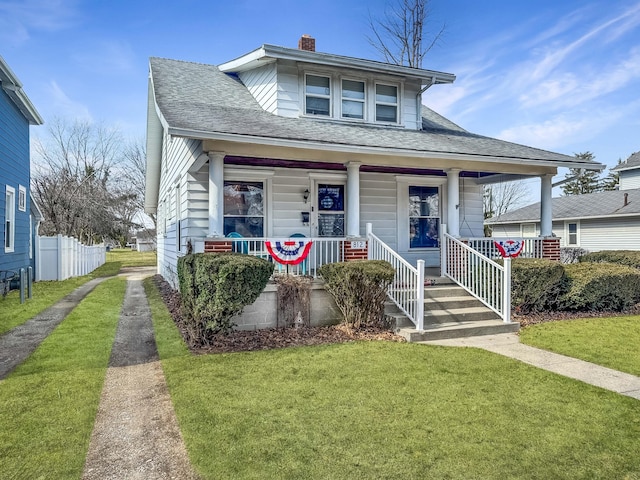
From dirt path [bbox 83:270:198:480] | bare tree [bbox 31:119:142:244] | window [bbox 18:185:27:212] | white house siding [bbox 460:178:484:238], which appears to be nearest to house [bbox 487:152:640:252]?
white house siding [bbox 460:178:484:238]

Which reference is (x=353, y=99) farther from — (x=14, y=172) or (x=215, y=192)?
(x=14, y=172)

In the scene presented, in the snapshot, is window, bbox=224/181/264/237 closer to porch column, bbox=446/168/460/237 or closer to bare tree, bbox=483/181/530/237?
porch column, bbox=446/168/460/237

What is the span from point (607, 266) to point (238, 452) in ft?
30.9

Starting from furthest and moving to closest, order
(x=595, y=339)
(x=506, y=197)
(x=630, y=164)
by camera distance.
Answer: (x=506, y=197), (x=630, y=164), (x=595, y=339)

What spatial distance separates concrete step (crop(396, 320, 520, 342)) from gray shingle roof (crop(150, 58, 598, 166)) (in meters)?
3.59

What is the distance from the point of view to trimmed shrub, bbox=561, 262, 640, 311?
8.77 m

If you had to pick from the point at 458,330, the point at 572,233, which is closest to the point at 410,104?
the point at 458,330

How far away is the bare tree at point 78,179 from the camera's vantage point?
2791 cm

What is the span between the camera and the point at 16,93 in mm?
11367

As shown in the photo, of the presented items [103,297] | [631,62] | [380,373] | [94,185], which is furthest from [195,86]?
[94,185]

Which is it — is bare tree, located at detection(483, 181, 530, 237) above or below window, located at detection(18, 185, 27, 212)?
above

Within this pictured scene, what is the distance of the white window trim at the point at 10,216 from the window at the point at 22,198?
677 millimetres

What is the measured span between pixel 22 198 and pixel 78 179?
19.6 m

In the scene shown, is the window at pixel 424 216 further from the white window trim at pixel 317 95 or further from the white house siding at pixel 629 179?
the white house siding at pixel 629 179
